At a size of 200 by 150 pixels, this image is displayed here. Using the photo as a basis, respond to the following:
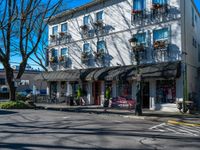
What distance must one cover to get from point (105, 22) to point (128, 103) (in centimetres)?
775

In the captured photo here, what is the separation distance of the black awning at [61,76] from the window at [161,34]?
26.3 feet

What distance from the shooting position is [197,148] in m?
8.59

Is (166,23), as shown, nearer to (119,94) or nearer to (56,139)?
(119,94)

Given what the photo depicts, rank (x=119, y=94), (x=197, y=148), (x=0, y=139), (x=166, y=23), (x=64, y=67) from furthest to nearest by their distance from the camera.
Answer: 1. (x=64, y=67)
2. (x=119, y=94)
3. (x=166, y=23)
4. (x=0, y=139)
5. (x=197, y=148)

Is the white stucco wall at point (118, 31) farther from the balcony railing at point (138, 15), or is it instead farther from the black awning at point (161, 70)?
the black awning at point (161, 70)

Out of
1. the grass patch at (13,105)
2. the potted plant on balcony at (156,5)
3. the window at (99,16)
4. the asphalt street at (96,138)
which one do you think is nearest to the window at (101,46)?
the window at (99,16)

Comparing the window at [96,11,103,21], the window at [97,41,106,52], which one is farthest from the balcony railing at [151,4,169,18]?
the window at [96,11,103,21]

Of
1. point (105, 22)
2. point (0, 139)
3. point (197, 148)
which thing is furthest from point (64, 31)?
point (197, 148)

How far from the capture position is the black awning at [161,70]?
18.1m

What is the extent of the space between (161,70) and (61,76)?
11389 millimetres

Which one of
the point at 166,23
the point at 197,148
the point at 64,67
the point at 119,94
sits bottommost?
the point at 197,148

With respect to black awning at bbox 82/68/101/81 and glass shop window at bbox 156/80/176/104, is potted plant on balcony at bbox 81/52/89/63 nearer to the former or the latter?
black awning at bbox 82/68/101/81

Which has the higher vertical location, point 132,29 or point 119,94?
point 132,29

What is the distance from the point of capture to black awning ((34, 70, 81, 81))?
1004 inches
